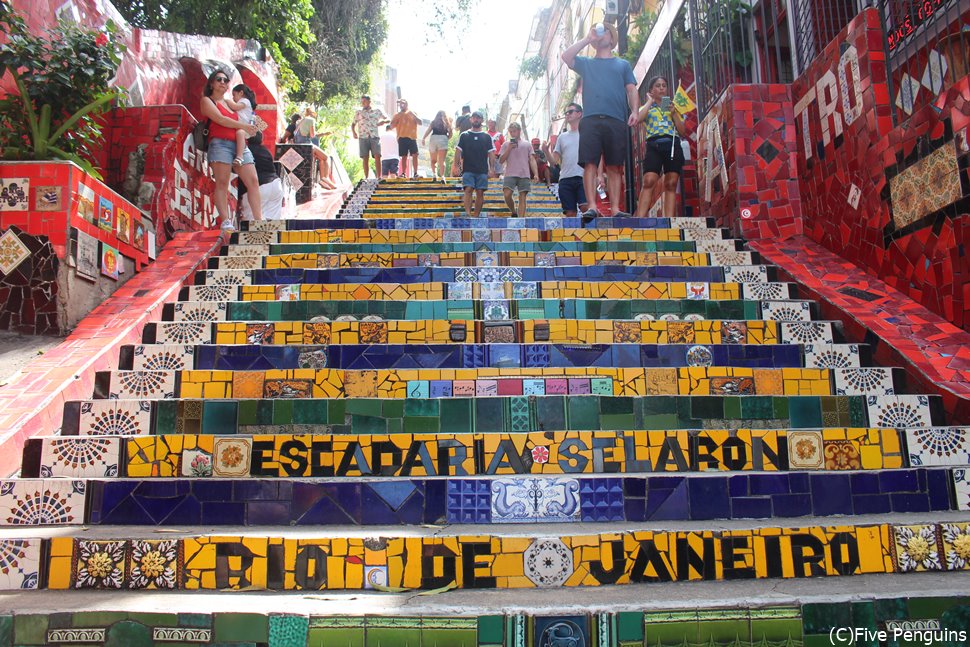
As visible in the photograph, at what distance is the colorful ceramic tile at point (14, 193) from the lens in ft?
15.6

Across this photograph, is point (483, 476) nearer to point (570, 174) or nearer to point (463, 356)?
point (463, 356)

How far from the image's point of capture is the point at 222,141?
6887 millimetres

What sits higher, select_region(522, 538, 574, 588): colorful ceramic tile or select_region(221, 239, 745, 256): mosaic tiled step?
select_region(221, 239, 745, 256): mosaic tiled step

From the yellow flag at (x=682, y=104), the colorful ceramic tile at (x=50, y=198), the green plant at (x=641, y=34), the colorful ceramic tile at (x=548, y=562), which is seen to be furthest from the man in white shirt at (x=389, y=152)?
the colorful ceramic tile at (x=548, y=562)

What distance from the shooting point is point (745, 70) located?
9492mm

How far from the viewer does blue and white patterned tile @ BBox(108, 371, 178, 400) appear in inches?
151

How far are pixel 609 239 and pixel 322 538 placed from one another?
4264 mm

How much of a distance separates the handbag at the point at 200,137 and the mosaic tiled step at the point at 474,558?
514cm

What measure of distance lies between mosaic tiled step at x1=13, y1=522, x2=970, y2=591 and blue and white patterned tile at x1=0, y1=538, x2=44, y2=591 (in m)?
0.01

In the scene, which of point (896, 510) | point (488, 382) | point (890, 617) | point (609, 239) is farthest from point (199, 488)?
point (609, 239)

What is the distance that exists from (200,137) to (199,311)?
2847 mm

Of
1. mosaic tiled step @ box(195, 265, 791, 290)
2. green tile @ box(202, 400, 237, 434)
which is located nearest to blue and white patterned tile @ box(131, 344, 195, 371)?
green tile @ box(202, 400, 237, 434)

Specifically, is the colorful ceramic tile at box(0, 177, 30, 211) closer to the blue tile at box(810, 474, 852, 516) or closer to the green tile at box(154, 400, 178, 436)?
→ the green tile at box(154, 400, 178, 436)

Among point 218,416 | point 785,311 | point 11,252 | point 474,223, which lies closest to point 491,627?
point 218,416
